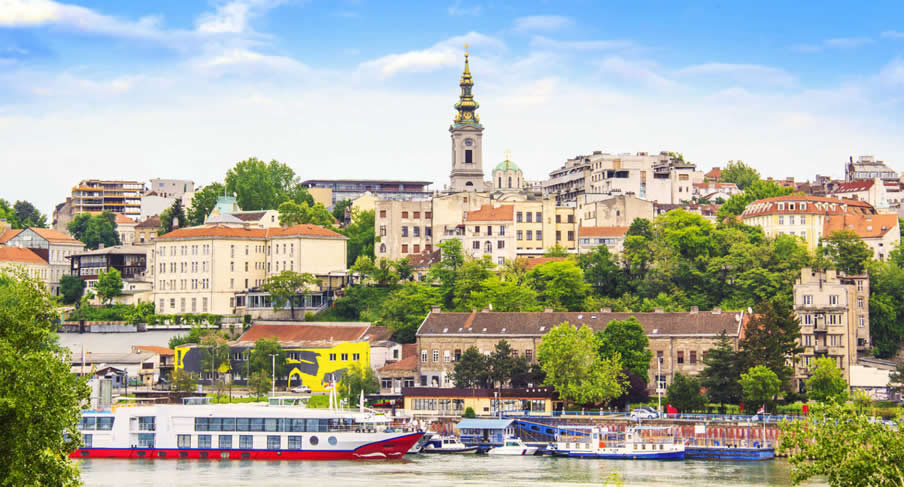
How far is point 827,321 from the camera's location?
78.2 m

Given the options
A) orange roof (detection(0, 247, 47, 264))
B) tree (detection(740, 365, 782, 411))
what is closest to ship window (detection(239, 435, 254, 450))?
tree (detection(740, 365, 782, 411))

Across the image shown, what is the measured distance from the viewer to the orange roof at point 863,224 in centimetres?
10488

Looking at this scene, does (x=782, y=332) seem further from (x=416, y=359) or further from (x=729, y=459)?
(x=416, y=359)

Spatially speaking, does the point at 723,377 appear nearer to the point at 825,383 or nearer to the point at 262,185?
the point at 825,383

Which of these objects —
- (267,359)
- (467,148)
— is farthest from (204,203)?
(267,359)

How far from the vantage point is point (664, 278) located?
294 ft

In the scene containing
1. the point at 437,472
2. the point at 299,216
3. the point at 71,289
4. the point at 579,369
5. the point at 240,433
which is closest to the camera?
the point at 437,472

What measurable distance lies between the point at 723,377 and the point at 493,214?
3820cm

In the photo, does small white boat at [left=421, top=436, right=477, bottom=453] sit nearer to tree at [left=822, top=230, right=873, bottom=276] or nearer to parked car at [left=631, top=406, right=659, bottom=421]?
parked car at [left=631, top=406, right=659, bottom=421]

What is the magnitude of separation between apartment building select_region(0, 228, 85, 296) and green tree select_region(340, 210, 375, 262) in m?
28.8

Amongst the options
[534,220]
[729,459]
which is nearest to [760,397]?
[729,459]

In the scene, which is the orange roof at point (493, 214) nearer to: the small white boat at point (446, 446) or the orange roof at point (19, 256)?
the small white boat at point (446, 446)

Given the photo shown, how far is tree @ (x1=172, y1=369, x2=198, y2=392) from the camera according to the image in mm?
83188

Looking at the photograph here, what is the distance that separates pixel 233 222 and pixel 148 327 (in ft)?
51.0
